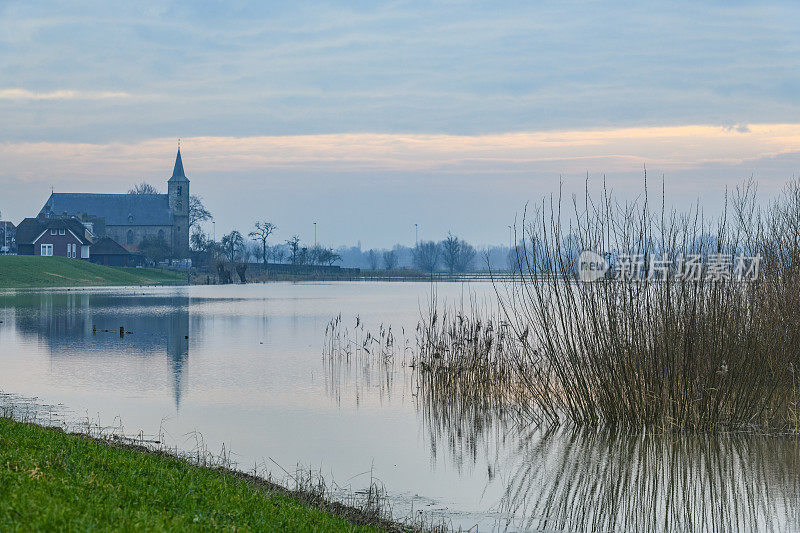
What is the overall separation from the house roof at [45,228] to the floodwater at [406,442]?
82.6 meters

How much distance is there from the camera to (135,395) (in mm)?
16781

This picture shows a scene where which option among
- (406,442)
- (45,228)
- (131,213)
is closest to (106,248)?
(45,228)

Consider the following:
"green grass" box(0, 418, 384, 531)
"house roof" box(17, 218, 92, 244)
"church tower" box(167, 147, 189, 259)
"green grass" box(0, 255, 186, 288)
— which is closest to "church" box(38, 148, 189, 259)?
"church tower" box(167, 147, 189, 259)

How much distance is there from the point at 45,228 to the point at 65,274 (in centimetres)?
2545

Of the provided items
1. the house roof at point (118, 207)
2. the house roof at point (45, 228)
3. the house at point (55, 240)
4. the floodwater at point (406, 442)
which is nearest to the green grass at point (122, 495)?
the floodwater at point (406, 442)

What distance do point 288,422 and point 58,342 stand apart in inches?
555

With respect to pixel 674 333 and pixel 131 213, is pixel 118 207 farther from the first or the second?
pixel 674 333

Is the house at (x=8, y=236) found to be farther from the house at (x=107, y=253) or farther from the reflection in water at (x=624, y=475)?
the reflection in water at (x=624, y=475)

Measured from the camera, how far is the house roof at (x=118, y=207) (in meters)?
129

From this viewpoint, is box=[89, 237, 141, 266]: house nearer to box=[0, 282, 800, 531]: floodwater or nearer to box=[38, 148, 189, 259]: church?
box=[38, 148, 189, 259]: church

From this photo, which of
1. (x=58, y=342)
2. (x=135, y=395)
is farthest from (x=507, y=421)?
(x=58, y=342)

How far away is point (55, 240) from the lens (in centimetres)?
10206

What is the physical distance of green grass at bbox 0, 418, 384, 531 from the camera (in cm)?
611

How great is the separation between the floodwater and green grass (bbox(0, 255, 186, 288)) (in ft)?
171
